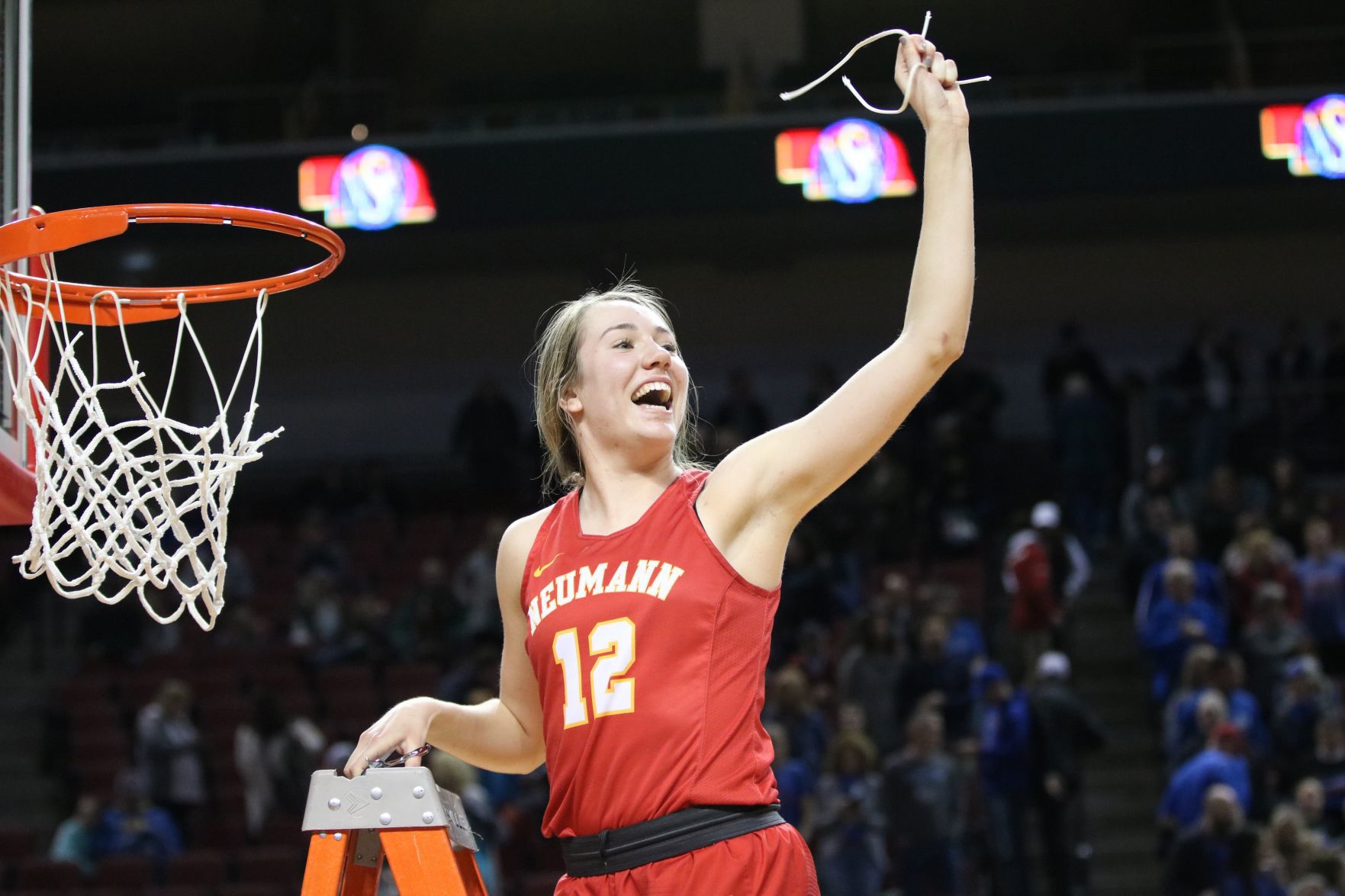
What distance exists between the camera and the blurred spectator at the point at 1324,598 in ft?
36.6

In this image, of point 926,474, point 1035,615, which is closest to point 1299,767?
point 1035,615

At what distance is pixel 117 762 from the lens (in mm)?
12219

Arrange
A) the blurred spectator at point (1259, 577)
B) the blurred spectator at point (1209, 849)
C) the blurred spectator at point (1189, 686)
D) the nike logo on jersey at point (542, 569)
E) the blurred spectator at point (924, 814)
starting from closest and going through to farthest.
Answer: the nike logo on jersey at point (542, 569) → the blurred spectator at point (1209, 849) → the blurred spectator at point (924, 814) → the blurred spectator at point (1189, 686) → the blurred spectator at point (1259, 577)

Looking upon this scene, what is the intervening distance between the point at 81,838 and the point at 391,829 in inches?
348

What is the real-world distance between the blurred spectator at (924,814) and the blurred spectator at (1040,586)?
194 cm

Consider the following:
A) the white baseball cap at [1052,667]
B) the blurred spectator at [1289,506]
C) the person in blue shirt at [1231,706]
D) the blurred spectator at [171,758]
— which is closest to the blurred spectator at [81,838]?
the blurred spectator at [171,758]

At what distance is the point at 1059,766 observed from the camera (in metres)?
9.69

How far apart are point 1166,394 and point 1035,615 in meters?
4.20

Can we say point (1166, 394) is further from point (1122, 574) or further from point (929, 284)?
point (929, 284)

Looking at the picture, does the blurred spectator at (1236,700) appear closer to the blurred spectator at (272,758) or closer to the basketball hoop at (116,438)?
the blurred spectator at (272,758)

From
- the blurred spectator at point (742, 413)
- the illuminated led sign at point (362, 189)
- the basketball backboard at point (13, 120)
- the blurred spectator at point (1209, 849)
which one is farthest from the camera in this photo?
the blurred spectator at point (742, 413)

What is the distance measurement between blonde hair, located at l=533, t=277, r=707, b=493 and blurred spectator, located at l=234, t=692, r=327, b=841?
7.72 meters

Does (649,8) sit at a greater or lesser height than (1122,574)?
greater

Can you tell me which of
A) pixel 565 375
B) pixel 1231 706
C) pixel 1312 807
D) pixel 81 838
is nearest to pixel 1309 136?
pixel 1231 706
